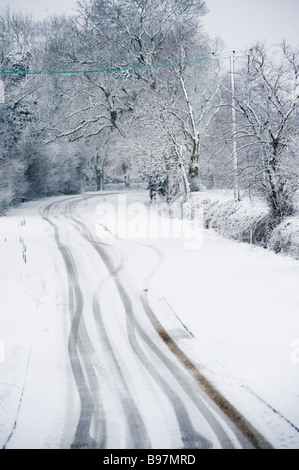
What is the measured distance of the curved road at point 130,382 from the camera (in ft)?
17.0

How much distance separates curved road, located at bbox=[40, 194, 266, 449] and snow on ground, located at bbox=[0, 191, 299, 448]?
1.06 feet

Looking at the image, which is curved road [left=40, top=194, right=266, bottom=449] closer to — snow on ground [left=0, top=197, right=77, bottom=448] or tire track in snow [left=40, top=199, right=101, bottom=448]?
tire track in snow [left=40, top=199, right=101, bottom=448]

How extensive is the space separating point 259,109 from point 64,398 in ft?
51.0

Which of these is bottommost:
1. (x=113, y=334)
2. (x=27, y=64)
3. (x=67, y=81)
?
(x=113, y=334)

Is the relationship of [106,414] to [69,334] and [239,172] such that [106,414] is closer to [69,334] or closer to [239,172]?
[69,334]

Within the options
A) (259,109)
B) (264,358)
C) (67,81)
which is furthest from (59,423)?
(67,81)

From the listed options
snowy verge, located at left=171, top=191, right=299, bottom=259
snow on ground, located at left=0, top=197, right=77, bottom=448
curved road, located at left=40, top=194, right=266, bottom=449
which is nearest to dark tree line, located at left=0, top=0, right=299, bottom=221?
snowy verge, located at left=171, top=191, right=299, bottom=259

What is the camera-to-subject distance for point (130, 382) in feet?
22.0

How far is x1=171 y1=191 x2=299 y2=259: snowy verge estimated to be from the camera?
1534 centimetres

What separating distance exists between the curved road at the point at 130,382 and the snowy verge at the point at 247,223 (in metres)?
7.02

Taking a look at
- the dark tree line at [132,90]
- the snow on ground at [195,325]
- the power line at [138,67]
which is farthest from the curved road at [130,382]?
the power line at [138,67]

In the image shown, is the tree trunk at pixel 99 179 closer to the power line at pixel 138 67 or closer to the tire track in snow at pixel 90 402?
the power line at pixel 138 67

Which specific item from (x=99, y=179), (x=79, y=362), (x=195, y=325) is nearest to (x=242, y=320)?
(x=195, y=325)

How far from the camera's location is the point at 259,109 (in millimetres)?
17422
